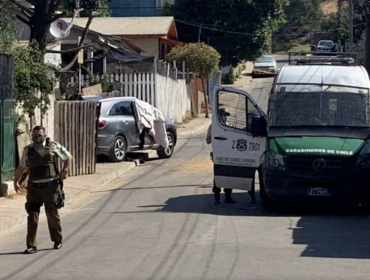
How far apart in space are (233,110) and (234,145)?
0.73 m

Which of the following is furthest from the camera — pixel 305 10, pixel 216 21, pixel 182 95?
pixel 305 10

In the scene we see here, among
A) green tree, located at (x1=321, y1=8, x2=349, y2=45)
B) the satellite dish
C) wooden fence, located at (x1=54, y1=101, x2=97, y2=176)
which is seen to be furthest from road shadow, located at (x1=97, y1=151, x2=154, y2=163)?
green tree, located at (x1=321, y1=8, x2=349, y2=45)

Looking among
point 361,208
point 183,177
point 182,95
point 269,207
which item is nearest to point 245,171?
point 269,207

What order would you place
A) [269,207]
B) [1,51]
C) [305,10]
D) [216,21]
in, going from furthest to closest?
[305,10], [216,21], [1,51], [269,207]

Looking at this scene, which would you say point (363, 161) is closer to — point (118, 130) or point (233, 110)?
point (233, 110)

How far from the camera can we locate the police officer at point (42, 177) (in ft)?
40.3

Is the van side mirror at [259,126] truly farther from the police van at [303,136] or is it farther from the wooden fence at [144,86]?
the wooden fence at [144,86]

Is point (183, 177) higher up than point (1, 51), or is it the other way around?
point (1, 51)

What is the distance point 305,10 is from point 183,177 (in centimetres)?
7863

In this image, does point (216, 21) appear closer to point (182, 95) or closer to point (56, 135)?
point (182, 95)

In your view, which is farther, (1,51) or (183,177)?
(183,177)

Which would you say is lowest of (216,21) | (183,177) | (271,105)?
(183,177)

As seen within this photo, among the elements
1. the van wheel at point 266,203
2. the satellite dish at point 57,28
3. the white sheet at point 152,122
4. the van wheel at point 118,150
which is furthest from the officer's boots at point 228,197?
Result: the satellite dish at point 57,28

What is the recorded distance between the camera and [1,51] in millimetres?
18750
